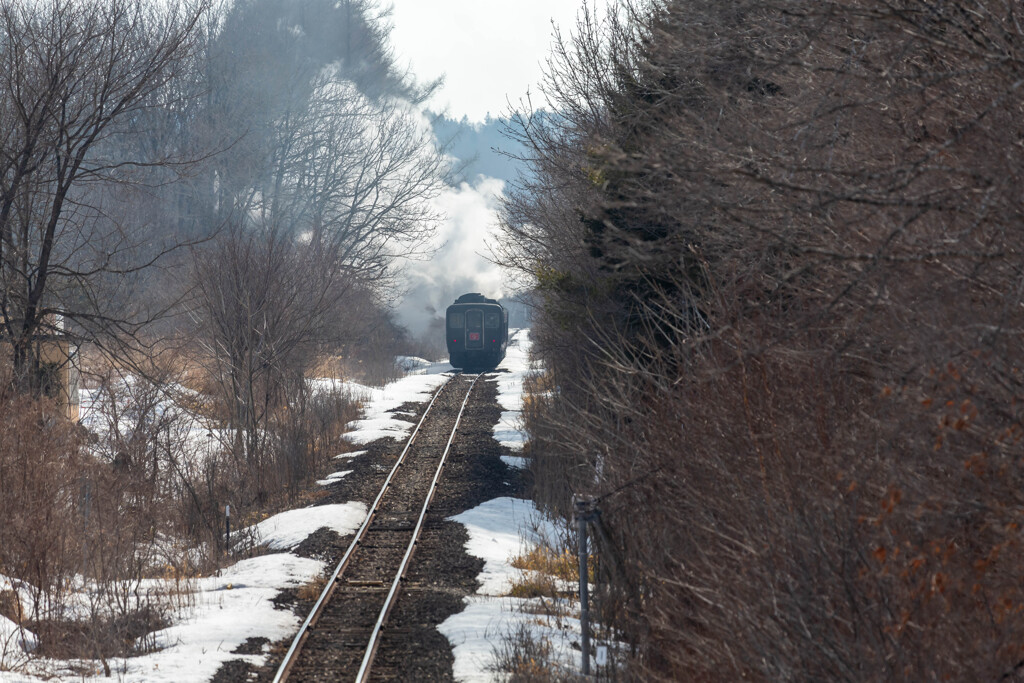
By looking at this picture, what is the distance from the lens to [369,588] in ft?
32.9

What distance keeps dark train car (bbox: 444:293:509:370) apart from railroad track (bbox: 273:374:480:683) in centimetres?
1887

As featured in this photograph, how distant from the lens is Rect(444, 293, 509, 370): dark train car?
121 ft

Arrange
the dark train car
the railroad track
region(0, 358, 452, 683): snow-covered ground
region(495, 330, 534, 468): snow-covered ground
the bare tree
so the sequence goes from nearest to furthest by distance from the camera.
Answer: region(0, 358, 452, 683): snow-covered ground → the railroad track → the bare tree → region(495, 330, 534, 468): snow-covered ground → the dark train car

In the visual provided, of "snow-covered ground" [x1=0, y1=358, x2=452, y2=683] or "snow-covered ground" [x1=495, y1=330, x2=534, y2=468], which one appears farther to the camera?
"snow-covered ground" [x1=495, y1=330, x2=534, y2=468]

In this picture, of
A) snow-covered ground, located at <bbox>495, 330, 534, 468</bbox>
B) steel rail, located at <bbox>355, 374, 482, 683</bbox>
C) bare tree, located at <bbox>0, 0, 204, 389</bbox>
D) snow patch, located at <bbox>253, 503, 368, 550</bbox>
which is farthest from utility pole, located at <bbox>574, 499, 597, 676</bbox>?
snow-covered ground, located at <bbox>495, 330, 534, 468</bbox>

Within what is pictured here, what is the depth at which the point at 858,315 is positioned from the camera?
201 inches

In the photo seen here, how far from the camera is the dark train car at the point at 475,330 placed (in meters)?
36.9

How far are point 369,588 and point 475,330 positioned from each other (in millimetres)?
27531

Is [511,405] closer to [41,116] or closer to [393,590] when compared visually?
[41,116]

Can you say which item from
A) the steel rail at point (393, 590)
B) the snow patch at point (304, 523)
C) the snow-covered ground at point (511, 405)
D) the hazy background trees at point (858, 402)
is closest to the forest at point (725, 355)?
the hazy background trees at point (858, 402)

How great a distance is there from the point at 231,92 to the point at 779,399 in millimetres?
37626

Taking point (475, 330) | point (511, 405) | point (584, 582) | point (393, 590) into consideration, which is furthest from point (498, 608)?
point (475, 330)

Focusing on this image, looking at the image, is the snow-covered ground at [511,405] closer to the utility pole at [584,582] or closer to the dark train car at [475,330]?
the dark train car at [475,330]

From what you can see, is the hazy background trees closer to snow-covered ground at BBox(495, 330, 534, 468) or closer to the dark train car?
snow-covered ground at BBox(495, 330, 534, 468)
